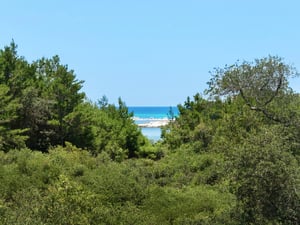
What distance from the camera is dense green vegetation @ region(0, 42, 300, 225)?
992 cm

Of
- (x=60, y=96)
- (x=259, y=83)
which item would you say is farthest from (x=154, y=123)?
(x=259, y=83)

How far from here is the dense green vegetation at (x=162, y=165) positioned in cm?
992

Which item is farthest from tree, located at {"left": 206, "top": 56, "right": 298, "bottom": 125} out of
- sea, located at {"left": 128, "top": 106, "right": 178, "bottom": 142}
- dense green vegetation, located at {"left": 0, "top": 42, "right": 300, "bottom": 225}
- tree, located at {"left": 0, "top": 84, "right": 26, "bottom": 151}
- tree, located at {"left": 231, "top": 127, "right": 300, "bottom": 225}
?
sea, located at {"left": 128, "top": 106, "right": 178, "bottom": 142}

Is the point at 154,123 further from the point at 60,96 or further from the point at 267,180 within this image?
the point at 267,180

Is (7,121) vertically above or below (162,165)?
above

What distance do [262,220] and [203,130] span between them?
1819 cm

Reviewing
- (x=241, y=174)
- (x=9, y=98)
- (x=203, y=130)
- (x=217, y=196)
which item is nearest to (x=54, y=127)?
(x=9, y=98)

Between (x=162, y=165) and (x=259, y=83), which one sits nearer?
(x=259, y=83)

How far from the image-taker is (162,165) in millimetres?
22516

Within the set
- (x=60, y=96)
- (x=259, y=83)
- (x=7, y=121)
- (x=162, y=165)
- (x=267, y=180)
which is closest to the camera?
(x=267, y=180)

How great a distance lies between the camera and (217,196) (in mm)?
14398

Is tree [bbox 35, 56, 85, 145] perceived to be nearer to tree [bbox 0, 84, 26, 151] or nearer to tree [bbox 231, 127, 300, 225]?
tree [bbox 0, 84, 26, 151]

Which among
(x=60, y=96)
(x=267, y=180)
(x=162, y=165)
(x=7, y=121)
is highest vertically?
(x=60, y=96)

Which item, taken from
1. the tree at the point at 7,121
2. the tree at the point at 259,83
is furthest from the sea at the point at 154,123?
the tree at the point at 259,83
